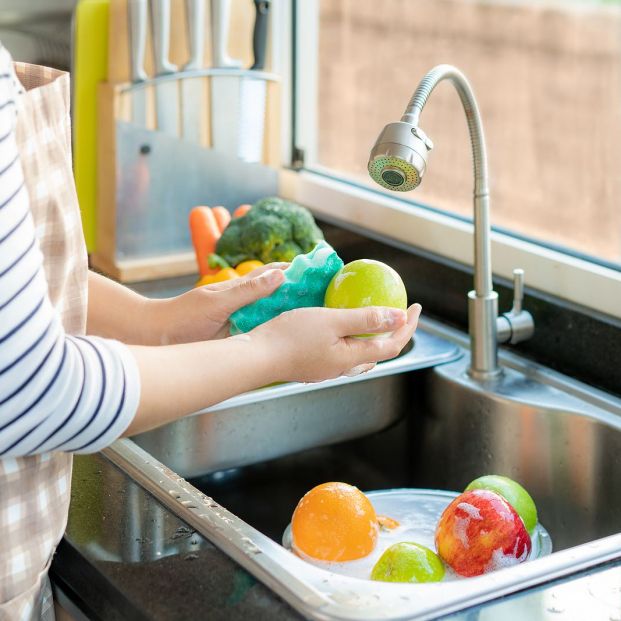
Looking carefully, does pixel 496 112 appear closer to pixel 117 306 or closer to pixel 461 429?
pixel 461 429

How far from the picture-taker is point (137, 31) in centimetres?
194

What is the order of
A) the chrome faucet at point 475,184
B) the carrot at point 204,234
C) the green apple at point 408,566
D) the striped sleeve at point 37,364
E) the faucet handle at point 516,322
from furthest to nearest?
1. the carrot at point 204,234
2. the faucet handle at point 516,322
3. the chrome faucet at point 475,184
4. the green apple at point 408,566
5. the striped sleeve at point 37,364

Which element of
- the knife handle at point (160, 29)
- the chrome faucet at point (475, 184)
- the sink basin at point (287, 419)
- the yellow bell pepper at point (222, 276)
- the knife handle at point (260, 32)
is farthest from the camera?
the knife handle at point (260, 32)

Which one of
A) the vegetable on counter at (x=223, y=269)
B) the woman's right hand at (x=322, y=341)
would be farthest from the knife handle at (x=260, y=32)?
the woman's right hand at (x=322, y=341)

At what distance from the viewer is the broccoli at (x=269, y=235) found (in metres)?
1.74

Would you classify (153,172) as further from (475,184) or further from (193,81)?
(475,184)

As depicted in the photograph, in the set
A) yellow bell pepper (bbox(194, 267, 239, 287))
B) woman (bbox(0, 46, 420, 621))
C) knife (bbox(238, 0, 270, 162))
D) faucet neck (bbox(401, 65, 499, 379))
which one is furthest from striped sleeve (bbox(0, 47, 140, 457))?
knife (bbox(238, 0, 270, 162))

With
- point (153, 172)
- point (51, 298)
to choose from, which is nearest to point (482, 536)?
point (51, 298)

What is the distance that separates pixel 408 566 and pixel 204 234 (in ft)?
2.95

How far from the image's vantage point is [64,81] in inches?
38.9

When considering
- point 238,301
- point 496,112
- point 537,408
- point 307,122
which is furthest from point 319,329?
point 496,112

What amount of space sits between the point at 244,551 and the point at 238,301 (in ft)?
0.87

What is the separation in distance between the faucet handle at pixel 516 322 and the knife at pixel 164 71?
2.68ft

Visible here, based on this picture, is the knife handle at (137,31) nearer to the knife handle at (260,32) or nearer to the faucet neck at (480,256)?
the knife handle at (260,32)
